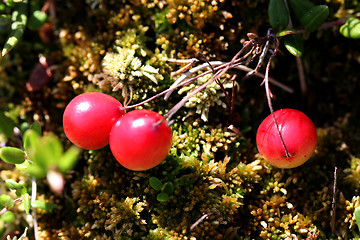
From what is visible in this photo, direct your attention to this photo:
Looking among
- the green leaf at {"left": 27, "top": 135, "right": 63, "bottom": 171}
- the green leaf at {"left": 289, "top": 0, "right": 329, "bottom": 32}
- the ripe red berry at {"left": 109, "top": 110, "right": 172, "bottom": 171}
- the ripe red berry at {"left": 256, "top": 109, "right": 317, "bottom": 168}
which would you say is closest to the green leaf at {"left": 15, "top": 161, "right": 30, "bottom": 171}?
the ripe red berry at {"left": 109, "top": 110, "right": 172, "bottom": 171}

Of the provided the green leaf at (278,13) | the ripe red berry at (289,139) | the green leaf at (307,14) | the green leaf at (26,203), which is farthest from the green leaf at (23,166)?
the green leaf at (307,14)

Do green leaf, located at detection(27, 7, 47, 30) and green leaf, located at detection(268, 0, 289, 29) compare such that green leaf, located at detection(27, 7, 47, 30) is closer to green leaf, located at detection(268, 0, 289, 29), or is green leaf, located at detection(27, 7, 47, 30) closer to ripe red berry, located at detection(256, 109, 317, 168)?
green leaf, located at detection(268, 0, 289, 29)

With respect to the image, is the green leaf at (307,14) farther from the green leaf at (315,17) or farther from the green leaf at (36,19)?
the green leaf at (36,19)

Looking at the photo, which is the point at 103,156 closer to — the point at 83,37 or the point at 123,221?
the point at 123,221

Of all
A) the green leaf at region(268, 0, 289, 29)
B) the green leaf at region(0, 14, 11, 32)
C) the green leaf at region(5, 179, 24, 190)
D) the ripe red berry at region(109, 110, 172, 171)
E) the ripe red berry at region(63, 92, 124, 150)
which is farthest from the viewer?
the green leaf at region(0, 14, 11, 32)

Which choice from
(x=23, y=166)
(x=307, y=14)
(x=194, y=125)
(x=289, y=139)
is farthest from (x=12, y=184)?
(x=307, y=14)

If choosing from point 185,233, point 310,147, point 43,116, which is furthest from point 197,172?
point 43,116
